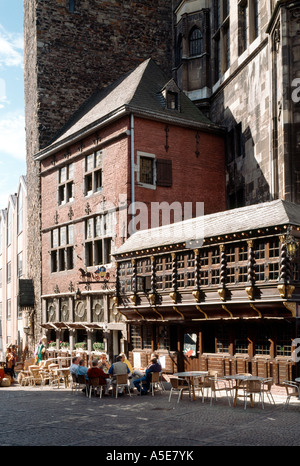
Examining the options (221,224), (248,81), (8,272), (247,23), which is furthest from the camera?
(8,272)

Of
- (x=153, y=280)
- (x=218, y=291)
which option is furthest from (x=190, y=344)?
(x=218, y=291)

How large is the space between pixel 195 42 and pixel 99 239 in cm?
1230

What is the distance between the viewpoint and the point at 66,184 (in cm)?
2758

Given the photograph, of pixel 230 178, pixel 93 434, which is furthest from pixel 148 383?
pixel 230 178

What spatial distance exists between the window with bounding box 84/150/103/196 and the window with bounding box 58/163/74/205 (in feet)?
4.69

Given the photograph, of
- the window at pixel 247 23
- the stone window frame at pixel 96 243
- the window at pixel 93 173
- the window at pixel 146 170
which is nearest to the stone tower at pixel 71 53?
the window at pixel 93 173

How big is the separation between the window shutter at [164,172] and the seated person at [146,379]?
29.2 feet

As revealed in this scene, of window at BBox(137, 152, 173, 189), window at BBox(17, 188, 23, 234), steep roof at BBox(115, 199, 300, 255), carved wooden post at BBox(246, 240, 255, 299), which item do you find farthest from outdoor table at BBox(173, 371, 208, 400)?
window at BBox(17, 188, 23, 234)

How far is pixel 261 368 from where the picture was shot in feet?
52.5

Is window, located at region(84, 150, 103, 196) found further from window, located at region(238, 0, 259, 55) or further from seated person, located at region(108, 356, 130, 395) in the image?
seated person, located at region(108, 356, 130, 395)

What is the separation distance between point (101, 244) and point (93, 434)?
1443cm

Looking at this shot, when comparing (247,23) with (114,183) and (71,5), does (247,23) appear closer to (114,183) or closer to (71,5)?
(114,183)

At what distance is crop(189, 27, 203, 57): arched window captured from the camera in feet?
98.0
